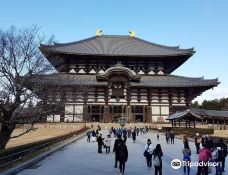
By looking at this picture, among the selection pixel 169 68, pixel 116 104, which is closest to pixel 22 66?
pixel 116 104

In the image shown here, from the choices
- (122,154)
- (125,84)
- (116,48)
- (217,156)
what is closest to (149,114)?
(125,84)

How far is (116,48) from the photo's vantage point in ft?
247

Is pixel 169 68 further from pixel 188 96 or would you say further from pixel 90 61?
pixel 90 61

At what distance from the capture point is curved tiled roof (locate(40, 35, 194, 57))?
70.3 meters

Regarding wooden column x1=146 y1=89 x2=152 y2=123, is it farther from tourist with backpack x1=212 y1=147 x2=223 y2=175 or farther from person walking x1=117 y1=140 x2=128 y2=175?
tourist with backpack x1=212 y1=147 x2=223 y2=175

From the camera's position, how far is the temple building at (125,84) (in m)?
65.8

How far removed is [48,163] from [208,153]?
392 inches

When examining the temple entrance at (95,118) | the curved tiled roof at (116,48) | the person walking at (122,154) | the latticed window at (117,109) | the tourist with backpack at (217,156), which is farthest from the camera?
the curved tiled roof at (116,48)

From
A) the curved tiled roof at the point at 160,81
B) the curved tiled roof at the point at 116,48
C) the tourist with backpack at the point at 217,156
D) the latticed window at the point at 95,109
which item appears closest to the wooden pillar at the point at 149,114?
the curved tiled roof at the point at 160,81

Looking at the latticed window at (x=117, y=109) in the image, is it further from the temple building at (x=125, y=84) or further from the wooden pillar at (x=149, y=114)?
the wooden pillar at (x=149, y=114)

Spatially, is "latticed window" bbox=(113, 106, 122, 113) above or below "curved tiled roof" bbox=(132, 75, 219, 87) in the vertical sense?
below

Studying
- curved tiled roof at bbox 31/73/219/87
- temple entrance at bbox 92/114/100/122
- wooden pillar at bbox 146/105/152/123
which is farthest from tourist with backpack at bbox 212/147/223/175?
temple entrance at bbox 92/114/100/122

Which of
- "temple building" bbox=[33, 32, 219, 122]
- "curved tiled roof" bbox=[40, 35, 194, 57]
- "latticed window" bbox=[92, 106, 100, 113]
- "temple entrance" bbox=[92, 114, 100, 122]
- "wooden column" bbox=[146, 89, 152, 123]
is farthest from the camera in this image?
"curved tiled roof" bbox=[40, 35, 194, 57]

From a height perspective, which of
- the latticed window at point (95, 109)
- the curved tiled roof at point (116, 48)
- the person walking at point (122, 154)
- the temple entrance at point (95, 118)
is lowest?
the person walking at point (122, 154)
